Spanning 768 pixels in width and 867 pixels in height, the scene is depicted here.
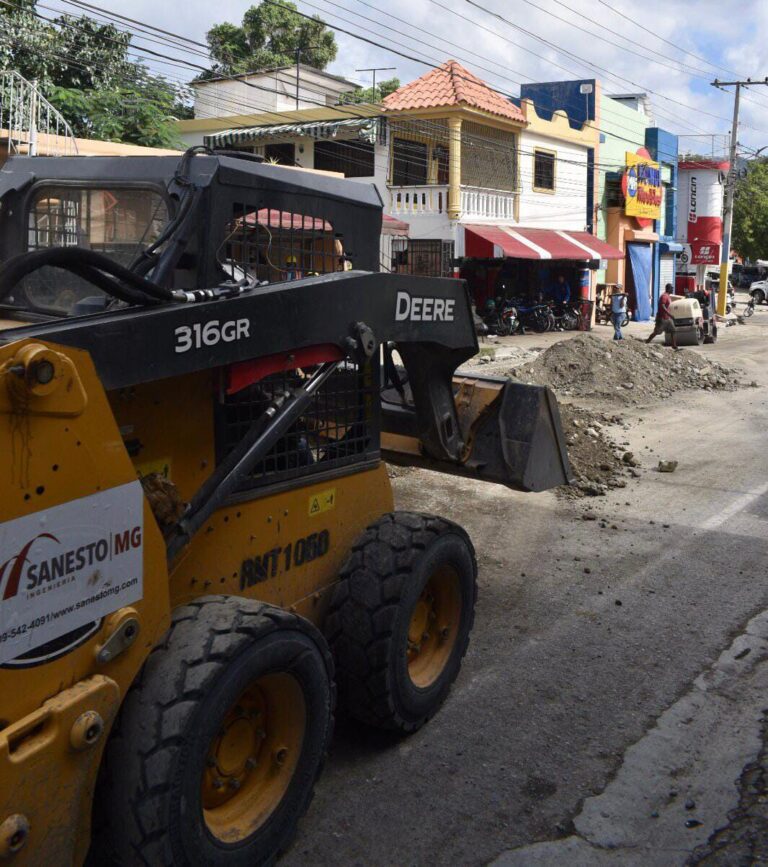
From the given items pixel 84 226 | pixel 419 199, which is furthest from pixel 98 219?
pixel 419 199

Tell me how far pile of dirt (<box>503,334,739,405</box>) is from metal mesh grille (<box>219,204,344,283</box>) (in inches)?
449

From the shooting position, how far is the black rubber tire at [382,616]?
14.3ft

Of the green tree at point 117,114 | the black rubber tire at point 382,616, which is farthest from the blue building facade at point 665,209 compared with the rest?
the black rubber tire at point 382,616

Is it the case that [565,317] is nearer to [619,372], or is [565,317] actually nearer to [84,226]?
[619,372]

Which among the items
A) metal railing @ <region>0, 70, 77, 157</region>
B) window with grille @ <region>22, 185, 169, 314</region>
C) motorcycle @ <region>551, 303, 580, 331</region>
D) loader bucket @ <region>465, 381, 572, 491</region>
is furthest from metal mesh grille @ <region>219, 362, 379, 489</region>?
motorcycle @ <region>551, 303, 580, 331</region>

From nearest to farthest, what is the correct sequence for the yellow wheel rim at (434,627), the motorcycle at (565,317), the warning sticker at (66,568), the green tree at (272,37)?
the warning sticker at (66,568) → the yellow wheel rim at (434,627) → the motorcycle at (565,317) → the green tree at (272,37)

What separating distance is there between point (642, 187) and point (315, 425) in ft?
114

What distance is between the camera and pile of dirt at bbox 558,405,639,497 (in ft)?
31.5

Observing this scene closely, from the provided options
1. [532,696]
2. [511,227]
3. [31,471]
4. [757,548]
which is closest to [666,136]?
[511,227]

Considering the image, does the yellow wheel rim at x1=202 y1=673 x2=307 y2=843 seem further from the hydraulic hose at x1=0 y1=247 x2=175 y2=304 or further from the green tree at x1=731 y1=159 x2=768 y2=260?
the green tree at x1=731 y1=159 x2=768 y2=260

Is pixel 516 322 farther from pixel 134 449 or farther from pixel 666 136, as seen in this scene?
pixel 134 449

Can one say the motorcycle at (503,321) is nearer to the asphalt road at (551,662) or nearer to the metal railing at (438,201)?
the metal railing at (438,201)

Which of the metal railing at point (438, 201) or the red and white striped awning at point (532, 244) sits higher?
the metal railing at point (438, 201)

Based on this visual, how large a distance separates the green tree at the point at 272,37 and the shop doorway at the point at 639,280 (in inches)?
907
